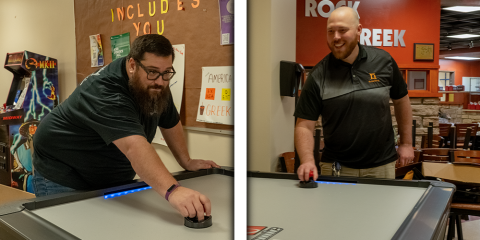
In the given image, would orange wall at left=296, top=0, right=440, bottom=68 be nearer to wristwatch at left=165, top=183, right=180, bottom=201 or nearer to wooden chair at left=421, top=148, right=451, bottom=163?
wooden chair at left=421, top=148, right=451, bottom=163

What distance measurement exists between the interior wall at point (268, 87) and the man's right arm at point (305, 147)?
0.53 feet

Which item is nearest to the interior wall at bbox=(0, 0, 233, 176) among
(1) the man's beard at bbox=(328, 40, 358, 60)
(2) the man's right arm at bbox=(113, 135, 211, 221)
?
(2) the man's right arm at bbox=(113, 135, 211, 221)

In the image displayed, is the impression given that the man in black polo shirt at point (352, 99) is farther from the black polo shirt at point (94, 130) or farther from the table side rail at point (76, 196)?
the black polo shirt at point (94, 130)

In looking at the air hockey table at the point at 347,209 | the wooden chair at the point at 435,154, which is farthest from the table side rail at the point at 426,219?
the wooden chair at the point at 435,154

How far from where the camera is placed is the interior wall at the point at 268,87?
151cm

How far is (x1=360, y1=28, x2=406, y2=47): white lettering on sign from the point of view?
165 inches

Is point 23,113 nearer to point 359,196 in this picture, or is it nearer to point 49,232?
point 49,232

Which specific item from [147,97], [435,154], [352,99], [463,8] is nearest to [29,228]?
[147,97]

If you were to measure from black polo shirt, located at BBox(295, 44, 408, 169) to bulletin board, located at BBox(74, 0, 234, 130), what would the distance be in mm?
523

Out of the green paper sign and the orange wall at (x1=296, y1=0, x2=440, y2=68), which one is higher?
the orange wall at (x1=296, y1=0, x2=440, y2=68)

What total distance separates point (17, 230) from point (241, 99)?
0.64 metres

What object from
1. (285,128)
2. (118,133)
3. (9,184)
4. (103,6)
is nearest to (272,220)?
(118,133)

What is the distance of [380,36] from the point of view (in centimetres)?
427

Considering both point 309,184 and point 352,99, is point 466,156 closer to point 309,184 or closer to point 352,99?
point 352,99
